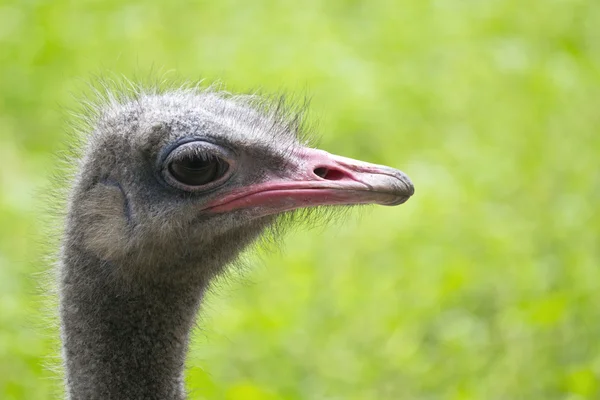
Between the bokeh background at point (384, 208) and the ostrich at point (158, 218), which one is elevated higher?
the bokeh background at point (384, 208)

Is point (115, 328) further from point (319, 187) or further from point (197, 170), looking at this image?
point (319, 187)

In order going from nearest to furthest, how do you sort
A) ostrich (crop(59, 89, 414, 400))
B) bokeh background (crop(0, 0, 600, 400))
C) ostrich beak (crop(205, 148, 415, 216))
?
ostrich beak (crop(205, 148, 415, 216)), ostrich (crop(59, 89, 414, 400)), bokeh background (crop(0, 0, 600, 400))

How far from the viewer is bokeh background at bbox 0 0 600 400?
17.4 ft

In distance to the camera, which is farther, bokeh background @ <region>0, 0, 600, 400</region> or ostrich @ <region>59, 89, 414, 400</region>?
bokeh background @ <region>0, 0, 600, 400</region>

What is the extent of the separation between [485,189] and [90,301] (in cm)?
364

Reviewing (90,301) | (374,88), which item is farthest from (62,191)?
(374,88)

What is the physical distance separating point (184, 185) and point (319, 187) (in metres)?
0.35

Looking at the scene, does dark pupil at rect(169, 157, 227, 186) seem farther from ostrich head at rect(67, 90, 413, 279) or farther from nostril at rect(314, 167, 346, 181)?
nostril at rect(314, 167, 346, 181)

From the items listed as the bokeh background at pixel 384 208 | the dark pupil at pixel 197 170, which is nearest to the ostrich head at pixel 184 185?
the dark pupil at pixel 197 170

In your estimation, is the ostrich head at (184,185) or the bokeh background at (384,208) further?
the bokeh background at (384,208)

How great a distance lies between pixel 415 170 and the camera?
22.9 ft

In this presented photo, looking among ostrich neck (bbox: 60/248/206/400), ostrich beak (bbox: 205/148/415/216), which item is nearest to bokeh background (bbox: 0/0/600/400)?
ostrich neck (bbox: 60/248/206/400)

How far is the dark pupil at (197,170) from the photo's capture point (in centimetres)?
345

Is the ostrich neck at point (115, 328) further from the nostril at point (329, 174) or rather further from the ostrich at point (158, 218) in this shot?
the nostril at point (329, 174)
